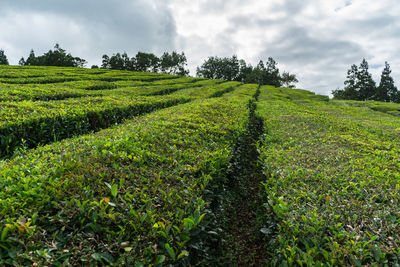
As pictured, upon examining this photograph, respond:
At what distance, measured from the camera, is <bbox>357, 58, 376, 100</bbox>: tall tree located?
55.7m

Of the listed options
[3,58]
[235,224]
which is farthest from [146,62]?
[235,224]

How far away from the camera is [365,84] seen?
184ft

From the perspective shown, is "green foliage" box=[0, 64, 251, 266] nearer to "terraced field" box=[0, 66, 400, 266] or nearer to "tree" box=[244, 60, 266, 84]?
"terraced field" box=[0, 66, 400, 266]

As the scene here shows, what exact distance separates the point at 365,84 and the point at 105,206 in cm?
7164

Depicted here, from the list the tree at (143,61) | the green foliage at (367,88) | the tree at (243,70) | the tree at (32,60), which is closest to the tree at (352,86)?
the green foliage at (367,88)

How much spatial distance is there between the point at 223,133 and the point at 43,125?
568cm

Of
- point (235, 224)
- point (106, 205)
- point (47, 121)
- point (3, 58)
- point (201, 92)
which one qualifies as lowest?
point (235, 224)

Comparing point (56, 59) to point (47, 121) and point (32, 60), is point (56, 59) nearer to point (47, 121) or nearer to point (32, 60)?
point (32, 60)

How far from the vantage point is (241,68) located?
75.1m

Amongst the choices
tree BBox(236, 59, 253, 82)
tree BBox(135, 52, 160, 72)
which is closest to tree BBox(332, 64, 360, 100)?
tree BBox(236, 59, 253, 82)

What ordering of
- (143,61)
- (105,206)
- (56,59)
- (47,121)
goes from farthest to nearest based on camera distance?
1. (143,61)
2. (56,59)
3. (47,121)
4. (105,206)

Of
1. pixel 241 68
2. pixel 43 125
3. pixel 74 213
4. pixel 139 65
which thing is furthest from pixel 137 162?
pixel 241 68

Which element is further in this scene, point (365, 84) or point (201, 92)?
point (365, 84)

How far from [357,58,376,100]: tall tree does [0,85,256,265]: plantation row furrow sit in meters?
68.7
